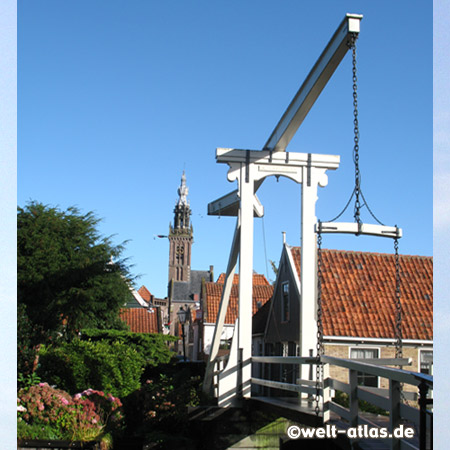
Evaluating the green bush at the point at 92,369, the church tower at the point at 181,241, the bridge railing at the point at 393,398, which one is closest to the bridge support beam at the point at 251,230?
the bridge railing at the point at 393,398

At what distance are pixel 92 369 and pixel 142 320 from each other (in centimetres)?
1822

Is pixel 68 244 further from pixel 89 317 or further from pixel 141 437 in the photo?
pixel 141 437

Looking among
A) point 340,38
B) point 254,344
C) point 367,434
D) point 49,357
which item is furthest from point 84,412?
point 254,344

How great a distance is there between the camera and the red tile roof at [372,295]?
13398mm

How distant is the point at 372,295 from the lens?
47.2 ft

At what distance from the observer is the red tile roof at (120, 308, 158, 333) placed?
2902cm

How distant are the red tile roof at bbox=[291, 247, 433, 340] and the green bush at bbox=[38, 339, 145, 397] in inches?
172

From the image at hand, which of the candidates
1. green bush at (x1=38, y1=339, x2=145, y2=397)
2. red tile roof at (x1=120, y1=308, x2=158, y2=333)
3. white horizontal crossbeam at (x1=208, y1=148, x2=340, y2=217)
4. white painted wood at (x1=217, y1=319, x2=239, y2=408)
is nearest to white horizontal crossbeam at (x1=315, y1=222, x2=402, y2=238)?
white horizontal crossbeam at (x1=208, y1=148, x2=340, y2=217)

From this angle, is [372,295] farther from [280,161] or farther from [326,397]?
[326,397]

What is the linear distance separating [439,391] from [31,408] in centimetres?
744

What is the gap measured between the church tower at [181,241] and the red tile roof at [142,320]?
63.7 meters

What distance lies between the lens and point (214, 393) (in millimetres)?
9266

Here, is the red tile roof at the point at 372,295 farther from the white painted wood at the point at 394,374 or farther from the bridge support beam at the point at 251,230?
the white painted wood at the point at 394,374

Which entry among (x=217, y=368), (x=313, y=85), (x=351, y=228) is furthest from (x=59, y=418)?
(x=313, y=85)
